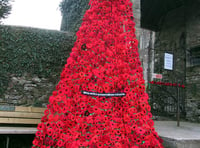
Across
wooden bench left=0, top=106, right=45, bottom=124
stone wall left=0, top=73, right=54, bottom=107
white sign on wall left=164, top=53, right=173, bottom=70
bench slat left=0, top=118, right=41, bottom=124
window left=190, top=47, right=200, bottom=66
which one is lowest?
bench slat left=0, top=118, right=41, bottom=124

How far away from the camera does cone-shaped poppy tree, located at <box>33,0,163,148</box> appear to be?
2.14 metres

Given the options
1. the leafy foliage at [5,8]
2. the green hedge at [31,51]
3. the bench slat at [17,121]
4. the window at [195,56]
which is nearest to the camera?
the bench slat at [17,121]

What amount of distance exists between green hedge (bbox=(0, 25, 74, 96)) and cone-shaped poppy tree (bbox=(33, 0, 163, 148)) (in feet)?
8.27

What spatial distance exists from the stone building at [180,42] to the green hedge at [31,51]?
128 inches

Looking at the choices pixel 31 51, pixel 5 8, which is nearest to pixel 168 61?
pixel 31 51

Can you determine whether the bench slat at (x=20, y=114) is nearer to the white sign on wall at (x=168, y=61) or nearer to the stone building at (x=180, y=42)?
the white sign on wall at (x=168, y=61)

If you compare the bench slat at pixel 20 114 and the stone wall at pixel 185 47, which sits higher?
the stone wall at pixel 185 47

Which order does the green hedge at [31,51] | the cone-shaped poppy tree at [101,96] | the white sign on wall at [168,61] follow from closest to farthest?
the cone-shaped poppy tree at [101,96], the white sign on wall at [168,61], the green hedge at [31,51]

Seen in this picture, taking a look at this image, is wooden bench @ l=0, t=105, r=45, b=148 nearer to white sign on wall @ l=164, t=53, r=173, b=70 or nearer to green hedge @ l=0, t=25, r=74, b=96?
green hedge @ l=0, t=25, r=74, b=96

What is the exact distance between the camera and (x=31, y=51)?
4.80 meters

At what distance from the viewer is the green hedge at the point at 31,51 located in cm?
468

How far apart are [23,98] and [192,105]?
5.28 meters

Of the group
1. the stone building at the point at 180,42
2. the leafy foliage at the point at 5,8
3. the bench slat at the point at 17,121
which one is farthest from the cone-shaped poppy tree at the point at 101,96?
the leafy foliage at the point at 5,8

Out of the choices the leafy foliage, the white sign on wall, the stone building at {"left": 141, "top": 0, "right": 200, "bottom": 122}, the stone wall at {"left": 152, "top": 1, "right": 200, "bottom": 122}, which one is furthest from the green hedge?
the stone building at {"left": 141, "top": 0, "right": 200, "bottom": 122}
